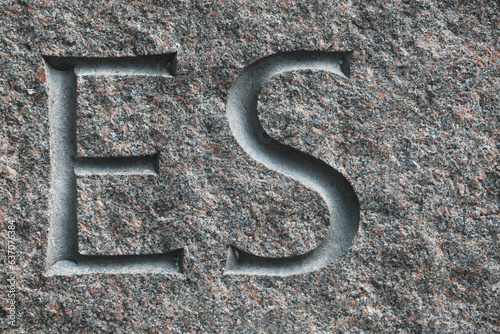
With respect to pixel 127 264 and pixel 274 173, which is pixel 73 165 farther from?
pixel 274 173

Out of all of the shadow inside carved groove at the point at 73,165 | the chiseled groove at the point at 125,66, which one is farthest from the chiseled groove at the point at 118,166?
the chiseled groove at the point at 125,66

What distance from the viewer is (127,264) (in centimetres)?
120

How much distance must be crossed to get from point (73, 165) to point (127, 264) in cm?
29

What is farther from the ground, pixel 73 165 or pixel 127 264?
pixel 73 165

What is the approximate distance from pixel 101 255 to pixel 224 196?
35 cm

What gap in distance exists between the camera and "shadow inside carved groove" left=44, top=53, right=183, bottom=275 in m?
1.18

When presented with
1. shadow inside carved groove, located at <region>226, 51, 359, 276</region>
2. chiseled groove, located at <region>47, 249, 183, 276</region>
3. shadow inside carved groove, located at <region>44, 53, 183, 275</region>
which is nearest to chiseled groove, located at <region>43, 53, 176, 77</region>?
shadow inside carved groove, located at <region>44, 53, 183, 275</region>

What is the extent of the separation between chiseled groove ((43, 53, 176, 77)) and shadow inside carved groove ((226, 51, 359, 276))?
0.18 meters

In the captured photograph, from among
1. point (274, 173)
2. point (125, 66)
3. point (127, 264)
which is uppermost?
point (125, 66)

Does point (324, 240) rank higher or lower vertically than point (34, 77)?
lower

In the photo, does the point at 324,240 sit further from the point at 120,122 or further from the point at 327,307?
the point at 120,122

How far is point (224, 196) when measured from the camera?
118 centimetres

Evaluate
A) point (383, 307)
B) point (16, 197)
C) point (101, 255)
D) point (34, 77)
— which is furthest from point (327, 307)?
point (34, 77)

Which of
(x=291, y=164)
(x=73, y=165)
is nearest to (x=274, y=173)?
(x=291, y=164)
